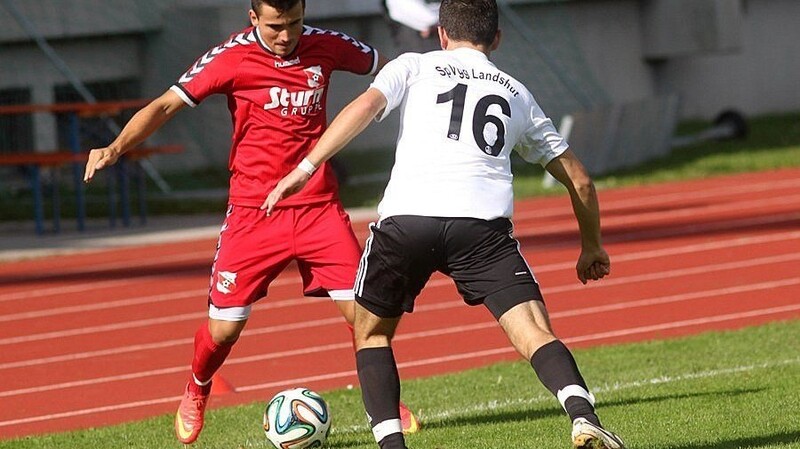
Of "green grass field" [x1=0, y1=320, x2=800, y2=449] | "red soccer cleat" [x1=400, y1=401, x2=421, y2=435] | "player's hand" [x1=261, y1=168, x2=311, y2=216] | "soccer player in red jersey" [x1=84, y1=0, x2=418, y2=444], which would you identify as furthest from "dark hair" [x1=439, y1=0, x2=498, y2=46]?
"red soccer cleat" [x1=400, y1=401, x2=421, y2=435]

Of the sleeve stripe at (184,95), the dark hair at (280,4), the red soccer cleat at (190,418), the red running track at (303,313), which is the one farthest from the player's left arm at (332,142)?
the red running track at (303,313)

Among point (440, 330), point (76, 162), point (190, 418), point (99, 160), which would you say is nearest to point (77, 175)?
point (76, 162)

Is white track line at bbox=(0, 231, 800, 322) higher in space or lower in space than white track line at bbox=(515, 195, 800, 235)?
higher

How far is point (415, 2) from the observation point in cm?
1124

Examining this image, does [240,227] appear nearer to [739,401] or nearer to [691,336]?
[739,401]

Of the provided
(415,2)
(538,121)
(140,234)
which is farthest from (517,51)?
(538,121)

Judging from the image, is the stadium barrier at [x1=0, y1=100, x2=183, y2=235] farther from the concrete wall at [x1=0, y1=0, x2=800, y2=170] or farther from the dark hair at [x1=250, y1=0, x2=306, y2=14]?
the dark hair at [x1=250, y1=0, x2=306, y2=14]

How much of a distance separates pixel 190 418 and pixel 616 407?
198cm

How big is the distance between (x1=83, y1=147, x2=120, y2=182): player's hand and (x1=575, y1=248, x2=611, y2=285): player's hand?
182cm

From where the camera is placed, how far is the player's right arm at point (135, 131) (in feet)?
20.7

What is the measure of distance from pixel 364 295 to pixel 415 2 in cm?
571

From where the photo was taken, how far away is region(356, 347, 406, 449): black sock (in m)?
5.73

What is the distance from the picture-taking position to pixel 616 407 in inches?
304

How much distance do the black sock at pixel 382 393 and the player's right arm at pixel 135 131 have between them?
4.19ft
